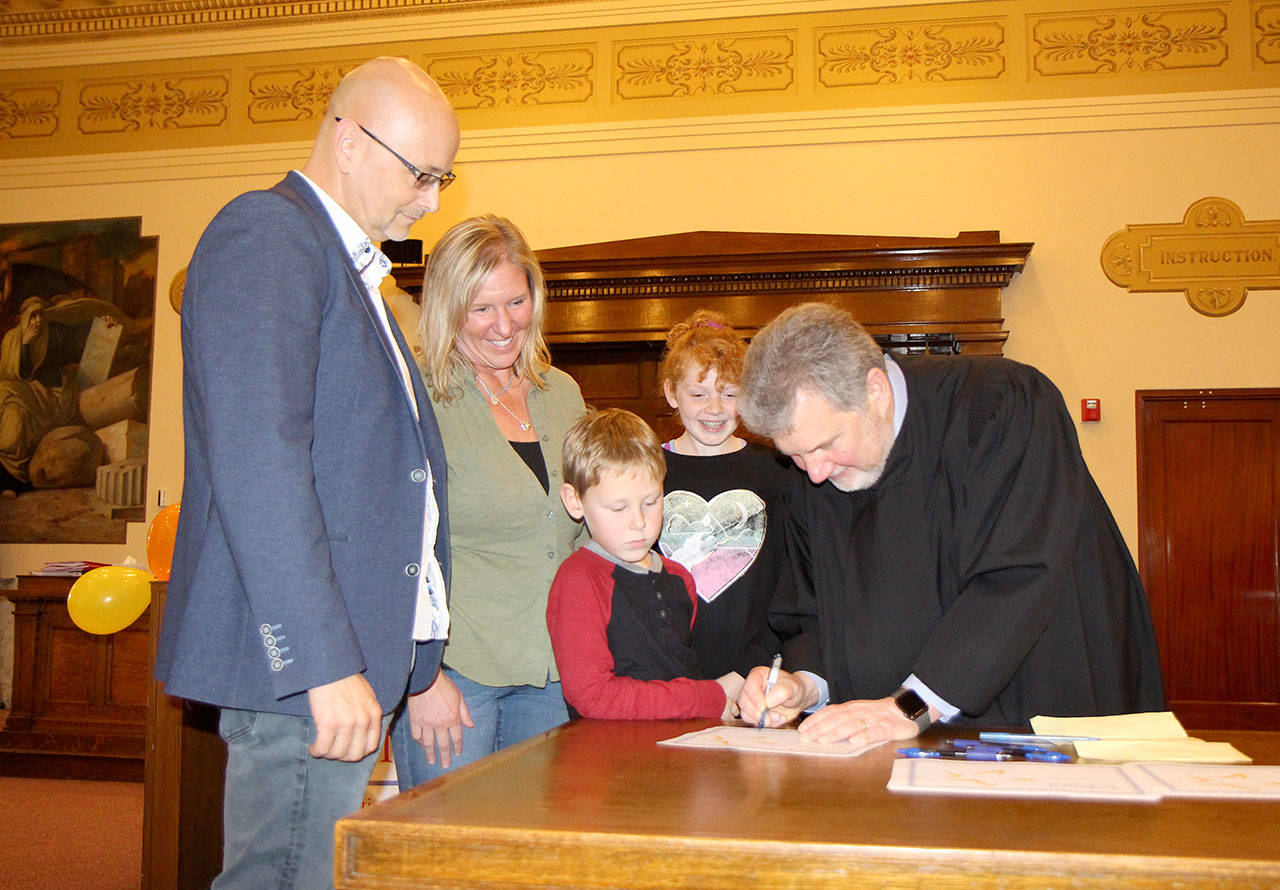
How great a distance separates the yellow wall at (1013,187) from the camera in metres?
7.32

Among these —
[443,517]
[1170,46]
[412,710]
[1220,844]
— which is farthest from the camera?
[1170,46]

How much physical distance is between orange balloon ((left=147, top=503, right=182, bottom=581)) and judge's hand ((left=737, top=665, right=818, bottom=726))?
3.21m

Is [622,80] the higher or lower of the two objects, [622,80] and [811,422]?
the higher

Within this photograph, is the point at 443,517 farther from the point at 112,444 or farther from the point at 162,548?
the point at 112,444

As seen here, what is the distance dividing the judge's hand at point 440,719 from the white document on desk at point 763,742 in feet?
1.89

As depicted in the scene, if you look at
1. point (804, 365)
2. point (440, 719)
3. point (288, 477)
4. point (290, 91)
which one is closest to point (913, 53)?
point (290, 91)

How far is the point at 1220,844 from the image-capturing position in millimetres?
1134

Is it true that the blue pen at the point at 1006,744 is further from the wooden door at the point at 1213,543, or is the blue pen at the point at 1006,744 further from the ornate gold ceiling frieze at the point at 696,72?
the ornate gold ceiling frieze at the point at 696,72

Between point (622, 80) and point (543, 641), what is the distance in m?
6.60

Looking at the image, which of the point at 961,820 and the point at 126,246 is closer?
the point at 961,820

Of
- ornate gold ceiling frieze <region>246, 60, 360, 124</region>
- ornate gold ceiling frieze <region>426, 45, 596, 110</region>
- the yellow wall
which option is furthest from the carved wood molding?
ornate gold ceiling frieze <region>246, 60, 360, 124</region>

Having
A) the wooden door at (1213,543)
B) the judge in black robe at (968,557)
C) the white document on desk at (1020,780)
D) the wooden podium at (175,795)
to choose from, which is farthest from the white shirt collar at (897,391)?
the wooden door at (1213,543)

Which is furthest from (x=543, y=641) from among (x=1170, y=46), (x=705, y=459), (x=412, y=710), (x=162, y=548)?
(x=1170, y=46)

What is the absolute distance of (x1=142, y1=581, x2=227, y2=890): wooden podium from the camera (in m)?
3.43
